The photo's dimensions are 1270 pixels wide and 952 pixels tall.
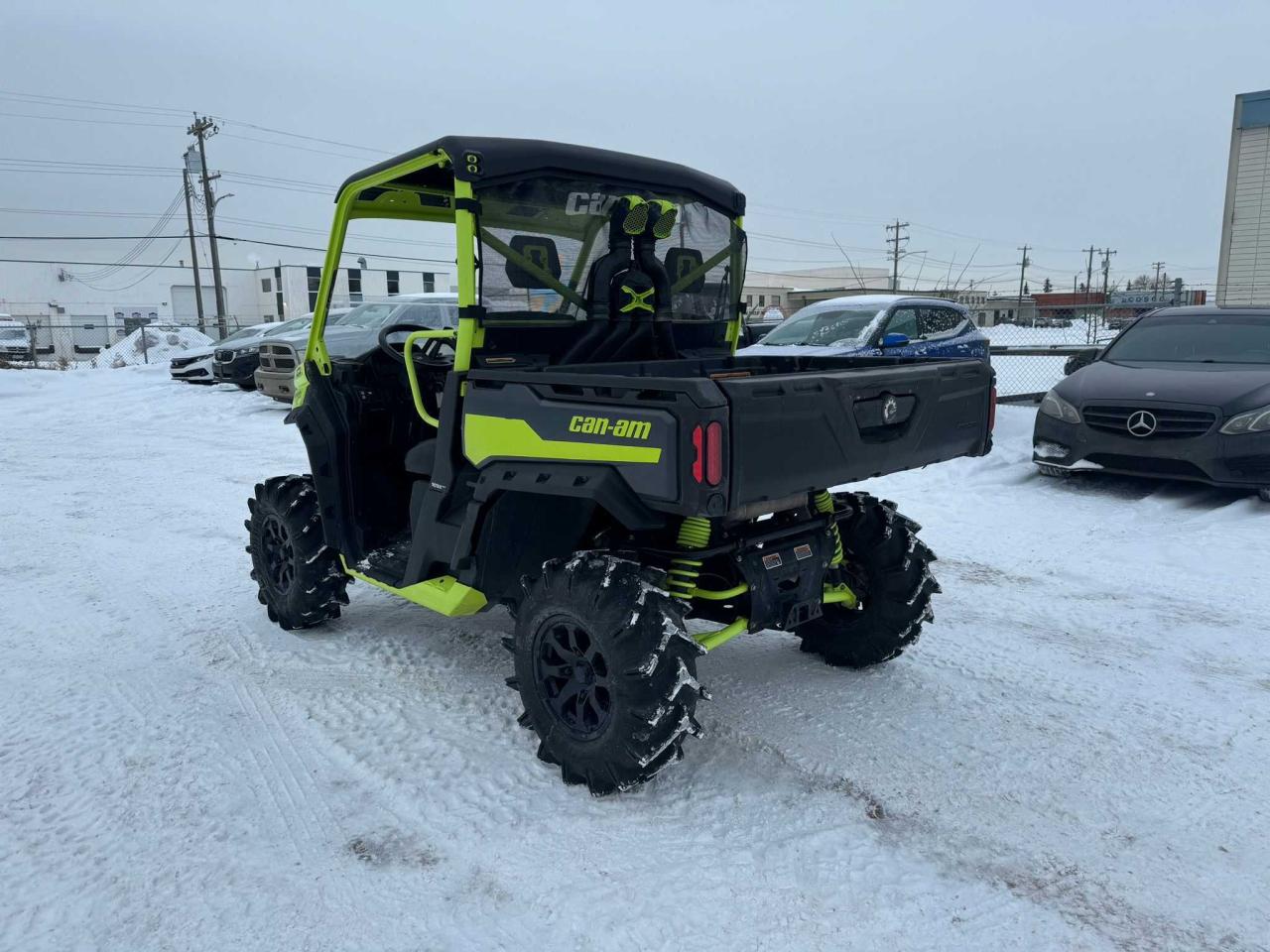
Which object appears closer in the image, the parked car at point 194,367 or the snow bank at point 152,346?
the parked car at point 194,367

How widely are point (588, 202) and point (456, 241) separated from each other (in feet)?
2.03

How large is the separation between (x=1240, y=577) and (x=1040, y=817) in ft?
10.8

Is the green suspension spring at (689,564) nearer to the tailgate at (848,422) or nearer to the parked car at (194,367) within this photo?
the tailgate at (848,422)

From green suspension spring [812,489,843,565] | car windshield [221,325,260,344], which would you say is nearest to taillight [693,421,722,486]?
green suspension spring [812,489,843,565]

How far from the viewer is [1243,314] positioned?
789 cm

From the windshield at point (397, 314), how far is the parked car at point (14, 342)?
18604 millimetres

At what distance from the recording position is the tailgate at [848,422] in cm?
260

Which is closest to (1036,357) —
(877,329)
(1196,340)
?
(877,329)

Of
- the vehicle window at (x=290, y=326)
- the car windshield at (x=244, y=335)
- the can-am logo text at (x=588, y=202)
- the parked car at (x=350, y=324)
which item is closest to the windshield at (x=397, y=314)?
the parked car at (x=350, y=324)

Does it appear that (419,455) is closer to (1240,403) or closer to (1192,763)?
(1192,763)

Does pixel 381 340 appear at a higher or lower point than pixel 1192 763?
higher

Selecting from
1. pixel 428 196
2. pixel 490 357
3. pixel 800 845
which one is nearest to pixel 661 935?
pixel 800 845

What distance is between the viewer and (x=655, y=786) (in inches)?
120

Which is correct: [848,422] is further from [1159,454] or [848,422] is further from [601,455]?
[1159,454]
